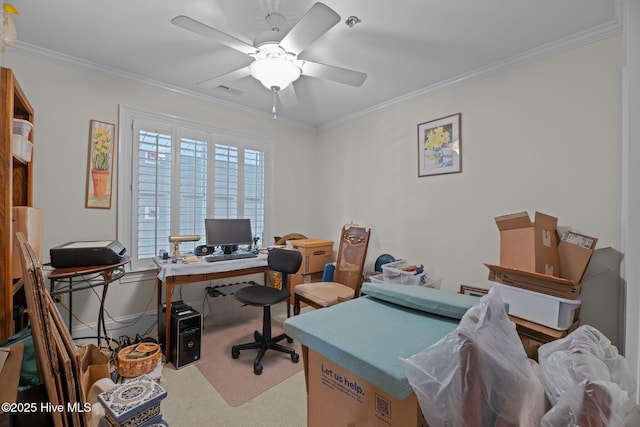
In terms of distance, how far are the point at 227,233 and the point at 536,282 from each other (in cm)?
287

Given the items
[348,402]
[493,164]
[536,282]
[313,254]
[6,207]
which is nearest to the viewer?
[348,402]

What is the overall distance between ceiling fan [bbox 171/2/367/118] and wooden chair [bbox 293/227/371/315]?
1.66 metres

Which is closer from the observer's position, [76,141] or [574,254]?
[574,254]

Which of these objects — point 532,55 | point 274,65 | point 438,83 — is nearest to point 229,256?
point 274,65

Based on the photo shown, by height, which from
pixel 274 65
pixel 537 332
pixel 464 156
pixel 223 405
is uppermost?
pixel 274 65

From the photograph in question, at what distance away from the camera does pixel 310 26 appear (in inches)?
61.2

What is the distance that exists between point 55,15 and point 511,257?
3.79m

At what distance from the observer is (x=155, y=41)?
7.38 ft

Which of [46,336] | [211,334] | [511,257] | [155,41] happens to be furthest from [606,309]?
[155,41]

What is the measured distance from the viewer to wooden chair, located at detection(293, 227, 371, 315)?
8.65 feet

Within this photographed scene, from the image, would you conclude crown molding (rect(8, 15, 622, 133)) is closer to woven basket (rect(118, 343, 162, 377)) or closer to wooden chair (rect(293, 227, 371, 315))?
wooden chair (rect(293, 227, 371, 315))

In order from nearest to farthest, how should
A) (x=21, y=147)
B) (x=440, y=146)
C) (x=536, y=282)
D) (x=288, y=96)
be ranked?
(x=21, y=147), (x=536, y=282), (x=288, y=96), (x=440, y=146)

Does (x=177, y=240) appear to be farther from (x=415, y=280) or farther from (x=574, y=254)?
(x=574, y=254)

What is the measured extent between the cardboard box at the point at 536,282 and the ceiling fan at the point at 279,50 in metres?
1.79
